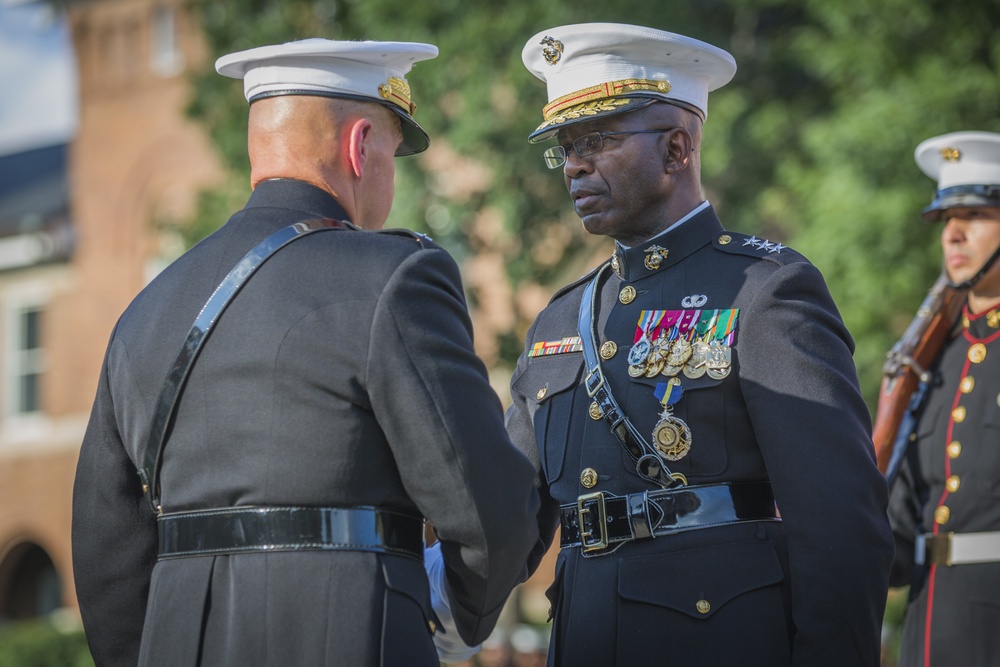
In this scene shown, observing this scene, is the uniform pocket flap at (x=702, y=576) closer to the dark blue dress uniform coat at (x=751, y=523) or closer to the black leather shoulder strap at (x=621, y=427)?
the dark blue dress uniform coat at (x=751, y=523)

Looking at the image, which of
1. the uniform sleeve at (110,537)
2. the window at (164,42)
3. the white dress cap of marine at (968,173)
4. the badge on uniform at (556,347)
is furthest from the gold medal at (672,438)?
the window at (164,42)

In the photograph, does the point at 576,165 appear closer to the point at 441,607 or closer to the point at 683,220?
the point at 683,220

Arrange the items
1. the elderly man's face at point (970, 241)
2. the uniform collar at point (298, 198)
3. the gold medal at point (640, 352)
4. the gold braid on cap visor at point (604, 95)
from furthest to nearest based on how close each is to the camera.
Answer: the elderly man's face at point (970, 241) → the gold braid on cap visor at point (604, 95) → the gold medal at point (640, 352) → the uniform collar at point (298, 198)

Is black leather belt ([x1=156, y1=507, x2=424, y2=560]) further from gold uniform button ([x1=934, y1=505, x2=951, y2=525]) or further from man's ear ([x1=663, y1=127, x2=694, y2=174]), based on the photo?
gold uniform button ([x1=934, y1=505, x2=951, y2=525])

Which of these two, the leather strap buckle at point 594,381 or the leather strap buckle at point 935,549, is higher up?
the leather strap buckle at point 594,381

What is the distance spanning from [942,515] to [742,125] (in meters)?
7.79

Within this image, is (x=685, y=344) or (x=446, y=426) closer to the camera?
(x=446, y=426)

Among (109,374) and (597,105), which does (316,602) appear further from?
(597,105)

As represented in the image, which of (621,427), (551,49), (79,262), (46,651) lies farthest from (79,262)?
(621,427)

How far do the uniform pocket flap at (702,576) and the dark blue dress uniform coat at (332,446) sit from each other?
0.48 meters

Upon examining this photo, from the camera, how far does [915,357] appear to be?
17.4 feet

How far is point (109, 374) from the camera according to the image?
312 centimetres

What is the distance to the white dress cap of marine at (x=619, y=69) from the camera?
367cm

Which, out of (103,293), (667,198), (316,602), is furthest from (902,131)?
(103,293)
